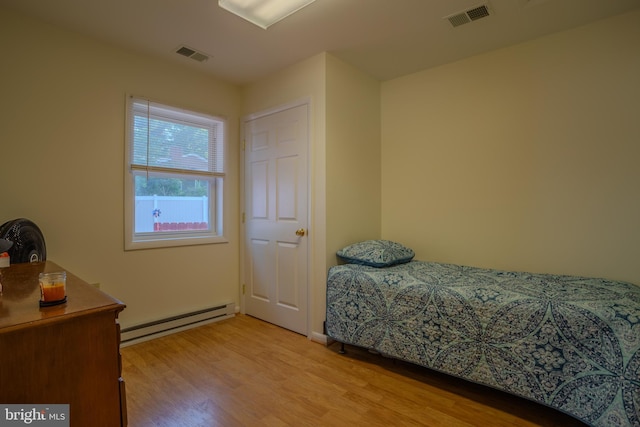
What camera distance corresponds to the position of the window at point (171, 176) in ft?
8.90

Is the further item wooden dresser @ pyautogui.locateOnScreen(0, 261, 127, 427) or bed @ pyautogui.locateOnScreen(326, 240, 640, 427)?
bed @ pyautogui.locateOnScreen(326, 240, 640, 427)

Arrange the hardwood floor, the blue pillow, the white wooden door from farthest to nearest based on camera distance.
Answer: the white wooden door
the blue pillow
the hardwood floor

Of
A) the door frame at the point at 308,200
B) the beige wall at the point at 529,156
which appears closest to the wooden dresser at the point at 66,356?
the door frame at the point at 308,200

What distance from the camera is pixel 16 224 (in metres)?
1.90

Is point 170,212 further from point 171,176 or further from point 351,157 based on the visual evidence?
point 351,157

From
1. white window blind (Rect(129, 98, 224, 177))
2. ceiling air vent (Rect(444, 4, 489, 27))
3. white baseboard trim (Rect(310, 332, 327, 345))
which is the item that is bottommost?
white baseboard trim (Rect(310, 332, 327, 345))

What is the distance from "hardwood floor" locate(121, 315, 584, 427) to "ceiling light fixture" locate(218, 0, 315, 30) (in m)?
2.50

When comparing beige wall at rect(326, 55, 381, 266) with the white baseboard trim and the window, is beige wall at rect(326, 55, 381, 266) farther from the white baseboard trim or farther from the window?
the window

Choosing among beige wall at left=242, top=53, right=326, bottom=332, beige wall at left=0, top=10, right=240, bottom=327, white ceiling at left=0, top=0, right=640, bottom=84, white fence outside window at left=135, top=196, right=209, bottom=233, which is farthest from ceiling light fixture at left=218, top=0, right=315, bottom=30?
white fence outside window at left=135, top=196, right=209, bottom=233

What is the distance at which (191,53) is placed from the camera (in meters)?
2.67

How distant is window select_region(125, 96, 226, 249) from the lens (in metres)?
2.71

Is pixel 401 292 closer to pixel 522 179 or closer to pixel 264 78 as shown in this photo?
pixel 522 179

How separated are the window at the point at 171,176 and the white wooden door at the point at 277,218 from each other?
356mm

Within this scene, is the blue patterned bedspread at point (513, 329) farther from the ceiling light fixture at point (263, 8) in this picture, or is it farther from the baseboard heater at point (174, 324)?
the ceiling light fixture at point (263, 8)
